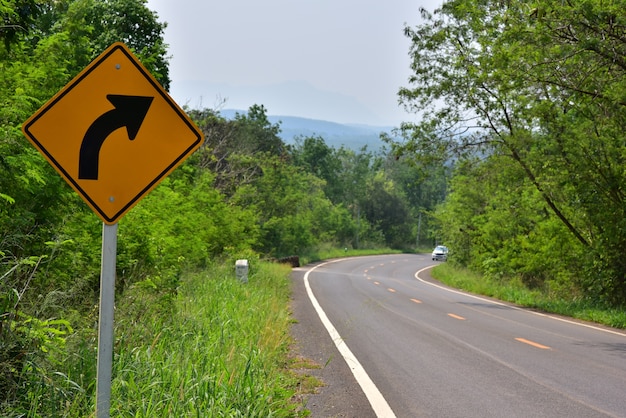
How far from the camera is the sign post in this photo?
3764 millimetres

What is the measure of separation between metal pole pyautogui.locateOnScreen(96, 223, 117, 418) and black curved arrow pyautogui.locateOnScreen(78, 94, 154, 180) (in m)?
0.43

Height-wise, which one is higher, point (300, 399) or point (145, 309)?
point (145, 309)

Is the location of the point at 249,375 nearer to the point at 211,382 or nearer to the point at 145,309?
the point at 211,382

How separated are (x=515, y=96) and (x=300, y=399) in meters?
15.5

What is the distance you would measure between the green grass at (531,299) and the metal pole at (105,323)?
14.1 meters

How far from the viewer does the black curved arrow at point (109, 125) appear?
3.80m

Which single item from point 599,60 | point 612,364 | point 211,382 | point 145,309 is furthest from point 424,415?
point 599,60

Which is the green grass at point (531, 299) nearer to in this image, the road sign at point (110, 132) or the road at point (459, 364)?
the road at point (459, 364)

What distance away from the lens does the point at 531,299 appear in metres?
21.7

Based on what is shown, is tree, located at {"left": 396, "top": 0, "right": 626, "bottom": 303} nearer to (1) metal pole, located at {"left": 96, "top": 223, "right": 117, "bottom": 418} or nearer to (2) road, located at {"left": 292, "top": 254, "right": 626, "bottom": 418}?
(2) road, located at {"left": 292, "top": 254, "right": 626, "bottom": 418}

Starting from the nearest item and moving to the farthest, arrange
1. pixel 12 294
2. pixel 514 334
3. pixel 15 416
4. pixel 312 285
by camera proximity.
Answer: pixel 15 416, pixel 12 294, pixel 514 334, pixel 312 285

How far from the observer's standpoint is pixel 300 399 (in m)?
7.07

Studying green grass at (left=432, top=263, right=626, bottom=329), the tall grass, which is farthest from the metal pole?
green grass at (left=432, top=263, right=626, bottom=329)

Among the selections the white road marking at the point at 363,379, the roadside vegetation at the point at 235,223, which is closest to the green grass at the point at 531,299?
the roadside vegetation at the point at 235,223
